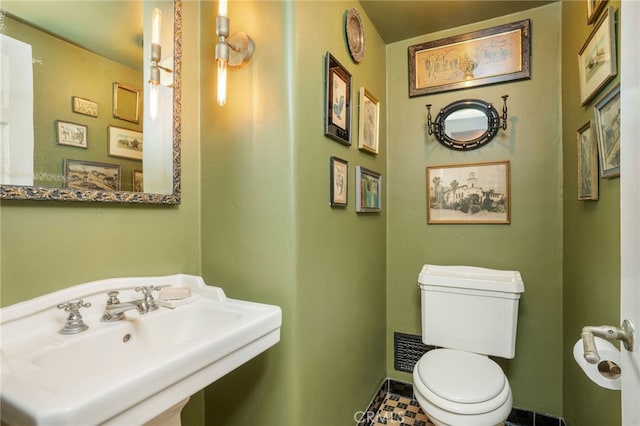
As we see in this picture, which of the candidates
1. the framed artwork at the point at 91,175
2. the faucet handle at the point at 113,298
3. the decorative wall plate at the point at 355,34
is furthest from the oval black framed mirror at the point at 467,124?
the faucet handle at the point at 113,298

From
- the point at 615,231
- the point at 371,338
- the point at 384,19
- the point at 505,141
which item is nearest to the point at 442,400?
the point at 371,338

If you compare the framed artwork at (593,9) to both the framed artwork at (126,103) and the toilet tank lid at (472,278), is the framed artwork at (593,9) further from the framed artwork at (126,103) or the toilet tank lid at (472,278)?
the framed artwork at (126,103)

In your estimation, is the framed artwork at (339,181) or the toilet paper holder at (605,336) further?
the framed artwork at (339,181)

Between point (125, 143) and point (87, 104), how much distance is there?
0.52 ft

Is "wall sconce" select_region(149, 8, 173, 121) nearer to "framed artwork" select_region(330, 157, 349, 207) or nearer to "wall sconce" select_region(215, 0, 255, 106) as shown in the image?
"wall sconce" select_region(215, 0, 255, 106)

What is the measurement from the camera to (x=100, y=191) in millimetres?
1005

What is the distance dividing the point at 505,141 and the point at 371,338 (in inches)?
55.8

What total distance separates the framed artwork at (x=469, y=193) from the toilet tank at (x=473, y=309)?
1.13ft

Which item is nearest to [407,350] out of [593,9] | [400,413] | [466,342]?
[400,413]

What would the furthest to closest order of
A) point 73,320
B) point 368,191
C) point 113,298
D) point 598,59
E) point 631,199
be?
point 368,191, point 598,59, point 113,298, point 73,320, point 631,199

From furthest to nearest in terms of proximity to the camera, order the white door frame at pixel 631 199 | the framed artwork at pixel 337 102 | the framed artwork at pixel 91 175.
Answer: the framed artwork at pixel 337 102 → the framed artwork at pixel 91 175 → the white door frame at pixel 631 199

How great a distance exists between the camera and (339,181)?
4.70ft

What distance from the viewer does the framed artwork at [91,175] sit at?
939mm

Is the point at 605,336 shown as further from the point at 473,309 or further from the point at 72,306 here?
the point at 72,306
